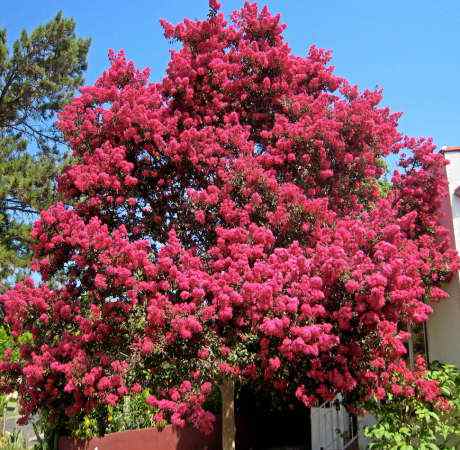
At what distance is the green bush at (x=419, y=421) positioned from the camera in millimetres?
8250

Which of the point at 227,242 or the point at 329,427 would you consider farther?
the point at 329,427

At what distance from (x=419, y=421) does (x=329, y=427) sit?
389 centimetres

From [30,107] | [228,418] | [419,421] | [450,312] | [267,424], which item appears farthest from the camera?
[30,107]

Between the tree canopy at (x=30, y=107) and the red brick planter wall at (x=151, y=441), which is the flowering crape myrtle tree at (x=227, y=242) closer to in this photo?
the red brick planter wall at (x=151, y=441)

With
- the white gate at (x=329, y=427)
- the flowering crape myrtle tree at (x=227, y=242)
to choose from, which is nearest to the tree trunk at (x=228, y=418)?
Result: the flowering crape myrtle tree at (x=227, y=242)

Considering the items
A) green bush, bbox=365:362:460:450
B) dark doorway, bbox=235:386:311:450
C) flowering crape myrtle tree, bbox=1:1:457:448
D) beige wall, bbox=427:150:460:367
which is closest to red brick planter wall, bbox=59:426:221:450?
dark doorway, bbox=235:386:311:450

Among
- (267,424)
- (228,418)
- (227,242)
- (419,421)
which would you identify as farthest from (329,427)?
(227,242)

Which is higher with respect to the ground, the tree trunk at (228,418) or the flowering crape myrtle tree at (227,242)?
the flowering crape myrtle tree at (227,242)

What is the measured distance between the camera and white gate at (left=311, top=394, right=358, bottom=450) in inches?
463

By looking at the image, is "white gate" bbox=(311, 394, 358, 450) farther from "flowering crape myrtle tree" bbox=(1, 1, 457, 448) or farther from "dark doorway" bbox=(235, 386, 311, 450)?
"flowering crape myrtle tree" bbox=(1, 1, 457, 448)

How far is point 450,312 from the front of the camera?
9.52 m

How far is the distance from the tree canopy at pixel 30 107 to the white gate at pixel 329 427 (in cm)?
1104

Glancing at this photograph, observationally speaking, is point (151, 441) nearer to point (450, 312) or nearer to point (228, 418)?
point (228, 418)

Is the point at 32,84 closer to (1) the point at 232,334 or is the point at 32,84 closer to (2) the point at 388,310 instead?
(1) the point at 232,334
